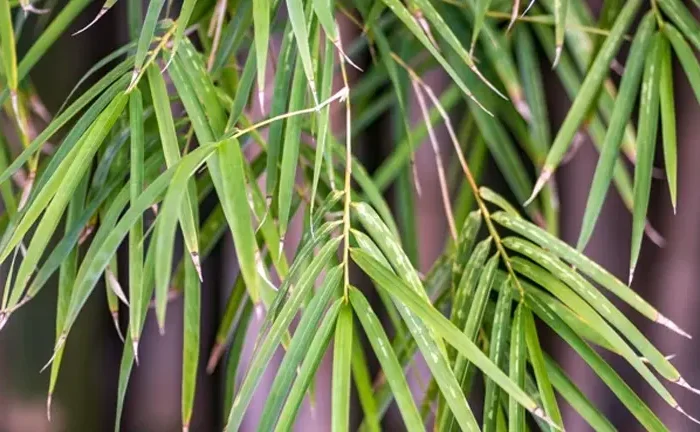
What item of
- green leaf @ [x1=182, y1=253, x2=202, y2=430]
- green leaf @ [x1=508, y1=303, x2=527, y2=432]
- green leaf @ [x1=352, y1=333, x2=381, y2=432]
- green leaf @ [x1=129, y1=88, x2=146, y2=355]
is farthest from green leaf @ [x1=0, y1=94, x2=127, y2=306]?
green leaf @ [x1=508, y1=303, x2=527, y2=432]

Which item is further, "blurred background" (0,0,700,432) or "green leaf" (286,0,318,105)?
"blurred background" (0,0,700,432)

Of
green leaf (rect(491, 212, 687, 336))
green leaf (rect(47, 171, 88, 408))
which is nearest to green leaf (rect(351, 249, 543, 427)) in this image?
green leaf (rect(491, 212, 687, 336))

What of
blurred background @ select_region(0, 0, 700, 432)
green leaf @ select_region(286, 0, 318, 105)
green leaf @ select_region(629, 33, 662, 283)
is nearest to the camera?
green leaf @ select_region(286, 0, 318, 105)

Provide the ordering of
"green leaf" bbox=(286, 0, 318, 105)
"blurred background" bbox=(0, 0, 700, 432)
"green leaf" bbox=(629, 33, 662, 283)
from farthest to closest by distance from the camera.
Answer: "blurred background" bbox=(0, 0, 700, 432)
"green leaf" bbox=(629, 33, 662, 283)
"green leaf" bbox=(286, 0, 318, 105)

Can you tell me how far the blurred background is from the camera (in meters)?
0.73

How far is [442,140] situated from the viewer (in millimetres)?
774

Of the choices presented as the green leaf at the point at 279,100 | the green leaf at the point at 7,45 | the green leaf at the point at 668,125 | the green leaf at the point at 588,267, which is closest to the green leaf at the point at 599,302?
the green leaf at the point at 588,267

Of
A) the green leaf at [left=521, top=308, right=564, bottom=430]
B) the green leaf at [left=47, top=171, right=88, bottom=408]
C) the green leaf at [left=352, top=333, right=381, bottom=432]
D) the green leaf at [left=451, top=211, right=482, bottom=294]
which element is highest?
the green leaf at [left=47, top=171, right=88, bottom=408]

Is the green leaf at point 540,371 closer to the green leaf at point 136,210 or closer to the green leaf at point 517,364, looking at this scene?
the green leaf at point 517,364

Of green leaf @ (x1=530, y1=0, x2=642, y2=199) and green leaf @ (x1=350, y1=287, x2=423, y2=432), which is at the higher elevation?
green leaf @ (x1=530, y1=0, x2=642, y2=199)

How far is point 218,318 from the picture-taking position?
0.86m

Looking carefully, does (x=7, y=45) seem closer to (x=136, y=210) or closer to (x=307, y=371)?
(x=136, y=210)

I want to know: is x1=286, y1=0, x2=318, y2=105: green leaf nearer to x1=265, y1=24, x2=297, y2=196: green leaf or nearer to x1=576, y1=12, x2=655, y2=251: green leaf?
x1=265, y1=24, x2=297, y2=196: green leaf

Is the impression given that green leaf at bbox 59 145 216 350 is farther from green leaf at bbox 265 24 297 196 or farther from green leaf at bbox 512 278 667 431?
green leaf at bbox 512 278 667 431
